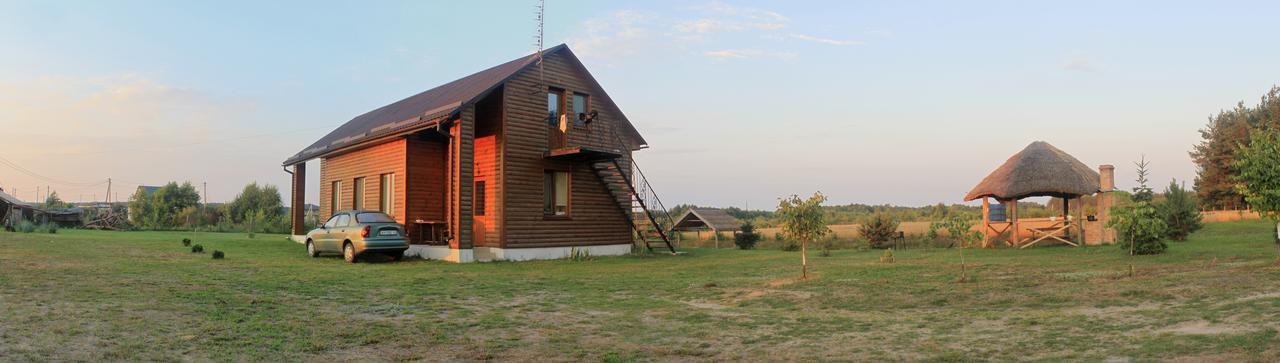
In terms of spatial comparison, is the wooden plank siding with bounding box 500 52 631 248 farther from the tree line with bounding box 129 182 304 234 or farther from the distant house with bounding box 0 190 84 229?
the tree line with bounding box 129 182 304 234

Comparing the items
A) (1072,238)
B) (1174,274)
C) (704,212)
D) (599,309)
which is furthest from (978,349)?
(704,212)

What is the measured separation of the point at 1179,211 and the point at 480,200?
2383 centimetres

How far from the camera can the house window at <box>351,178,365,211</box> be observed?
2530 centimetres

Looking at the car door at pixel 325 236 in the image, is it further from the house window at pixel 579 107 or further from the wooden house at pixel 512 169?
the house window at pixel 579 107

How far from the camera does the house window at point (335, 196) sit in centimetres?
2705

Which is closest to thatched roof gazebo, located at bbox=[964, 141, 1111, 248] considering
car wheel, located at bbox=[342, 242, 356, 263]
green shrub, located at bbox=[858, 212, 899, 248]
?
green shrub, located at bbox=[858, 212, 899, 248]

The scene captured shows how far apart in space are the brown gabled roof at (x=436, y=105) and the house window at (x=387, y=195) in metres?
1.35

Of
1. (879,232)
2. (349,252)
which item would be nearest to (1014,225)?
(879,232)

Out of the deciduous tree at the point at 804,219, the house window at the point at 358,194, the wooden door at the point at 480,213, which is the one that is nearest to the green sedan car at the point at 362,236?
the wooden door at the point at 480,213

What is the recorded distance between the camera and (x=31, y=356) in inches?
243

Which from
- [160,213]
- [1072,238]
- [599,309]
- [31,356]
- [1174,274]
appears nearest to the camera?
[31,356]

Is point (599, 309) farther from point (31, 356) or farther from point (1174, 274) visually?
point (1174, 274)

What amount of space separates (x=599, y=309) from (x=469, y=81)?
1639 cm

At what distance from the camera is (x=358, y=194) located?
83.9ft
